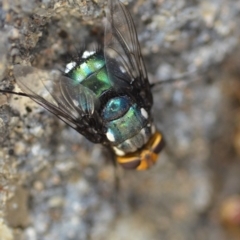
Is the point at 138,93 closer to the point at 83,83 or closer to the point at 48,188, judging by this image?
the point at 83,83

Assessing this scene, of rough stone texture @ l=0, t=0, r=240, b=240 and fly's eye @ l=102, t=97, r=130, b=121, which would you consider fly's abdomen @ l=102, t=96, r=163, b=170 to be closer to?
fly's eye @ l=102, t=97, r=130, b=121

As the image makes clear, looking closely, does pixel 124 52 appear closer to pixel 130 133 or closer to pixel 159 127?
pixel 130 133

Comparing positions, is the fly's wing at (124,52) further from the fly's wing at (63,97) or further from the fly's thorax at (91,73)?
the fly's wing at (63,97)

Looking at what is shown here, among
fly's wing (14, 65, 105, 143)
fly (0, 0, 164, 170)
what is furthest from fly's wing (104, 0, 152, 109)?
fly's wing (14, 65, 105, 143)

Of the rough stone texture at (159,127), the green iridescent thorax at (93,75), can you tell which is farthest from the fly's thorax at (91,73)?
the rough stone texture at (159,127)

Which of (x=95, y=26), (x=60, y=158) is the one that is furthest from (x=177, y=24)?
(x=60, y=158)

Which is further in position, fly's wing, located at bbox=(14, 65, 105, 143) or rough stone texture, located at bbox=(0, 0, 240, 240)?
rough stone texture, located at bbox=(0, 0, 240, 240)

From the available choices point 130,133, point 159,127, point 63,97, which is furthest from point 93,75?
point 159,127
